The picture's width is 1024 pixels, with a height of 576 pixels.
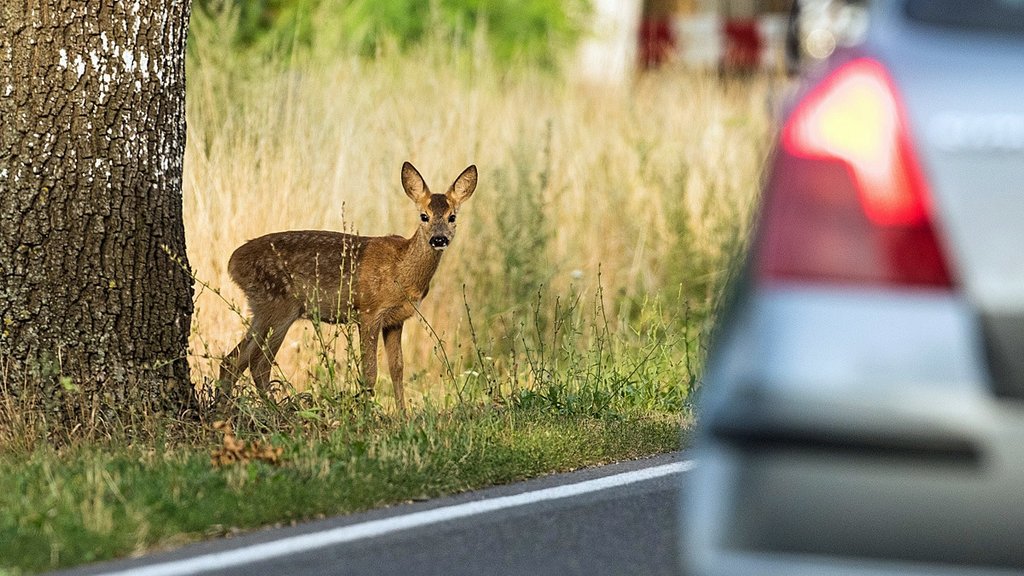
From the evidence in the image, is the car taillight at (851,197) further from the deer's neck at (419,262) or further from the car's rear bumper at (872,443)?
the deer's neck at (419,262)

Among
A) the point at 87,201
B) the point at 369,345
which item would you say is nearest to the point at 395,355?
the point at 369,345

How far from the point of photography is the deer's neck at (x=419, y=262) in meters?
9.32

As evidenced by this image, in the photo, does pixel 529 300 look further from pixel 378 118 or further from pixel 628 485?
pixel 628 485

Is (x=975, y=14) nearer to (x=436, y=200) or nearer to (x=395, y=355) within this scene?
(x=436, y=200)

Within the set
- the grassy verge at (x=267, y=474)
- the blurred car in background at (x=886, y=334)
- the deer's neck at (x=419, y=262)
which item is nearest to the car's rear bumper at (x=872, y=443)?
the blurred car in background at (x=886, y=334)

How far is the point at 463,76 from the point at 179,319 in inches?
249

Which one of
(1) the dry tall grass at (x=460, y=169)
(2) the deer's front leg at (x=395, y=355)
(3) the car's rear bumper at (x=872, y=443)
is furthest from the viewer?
(1) the dry tall grass at (x=460, y=169)

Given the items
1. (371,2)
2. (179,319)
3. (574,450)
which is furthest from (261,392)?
(371,2)

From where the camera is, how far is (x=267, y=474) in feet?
20.2

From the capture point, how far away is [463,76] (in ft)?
44.4

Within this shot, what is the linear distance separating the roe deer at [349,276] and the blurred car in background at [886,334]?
20.0 feet

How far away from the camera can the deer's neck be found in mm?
9320

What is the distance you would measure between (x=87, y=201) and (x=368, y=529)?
2215 mm

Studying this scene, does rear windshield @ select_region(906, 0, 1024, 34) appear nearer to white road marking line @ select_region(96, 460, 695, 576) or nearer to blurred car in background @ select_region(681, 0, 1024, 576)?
blurred car in background @ select_region(681, 0, 1024, 576)
